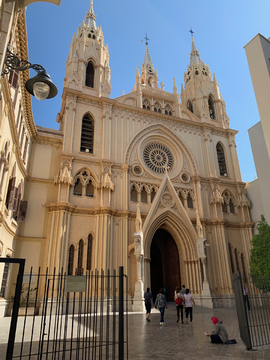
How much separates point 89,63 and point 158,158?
12.6 metres

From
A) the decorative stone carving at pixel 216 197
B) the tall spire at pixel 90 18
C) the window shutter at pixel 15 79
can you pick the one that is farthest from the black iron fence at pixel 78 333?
the tall spire at pixel 90 18

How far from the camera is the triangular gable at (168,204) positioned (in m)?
23.8

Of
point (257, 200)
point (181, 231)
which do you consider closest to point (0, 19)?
point (181, 231)

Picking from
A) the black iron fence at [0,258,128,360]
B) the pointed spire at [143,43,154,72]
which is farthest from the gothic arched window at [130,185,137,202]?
the pointed spire at [143,43,154,72]

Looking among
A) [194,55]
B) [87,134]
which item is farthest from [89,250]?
[194,55]

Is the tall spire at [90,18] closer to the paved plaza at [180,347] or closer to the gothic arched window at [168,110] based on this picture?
the gothic arched window at [168,110]

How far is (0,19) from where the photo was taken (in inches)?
273

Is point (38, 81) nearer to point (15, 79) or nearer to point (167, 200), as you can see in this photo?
point (15, 79)

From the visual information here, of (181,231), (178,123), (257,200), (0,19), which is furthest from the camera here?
(178,123)

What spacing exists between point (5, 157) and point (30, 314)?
10006 mm

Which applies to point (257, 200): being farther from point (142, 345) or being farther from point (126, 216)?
point (142, 345)

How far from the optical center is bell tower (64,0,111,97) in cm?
2683

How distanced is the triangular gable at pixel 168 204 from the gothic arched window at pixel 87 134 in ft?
23.7

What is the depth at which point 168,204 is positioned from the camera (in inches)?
966
